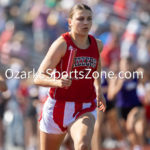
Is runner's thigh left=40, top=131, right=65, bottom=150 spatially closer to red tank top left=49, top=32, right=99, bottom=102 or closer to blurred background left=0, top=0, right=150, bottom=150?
red tank top left=49, top=32, right=99, bottom=102

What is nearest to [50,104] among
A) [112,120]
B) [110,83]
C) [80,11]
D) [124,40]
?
[80,11]

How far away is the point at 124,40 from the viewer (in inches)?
502

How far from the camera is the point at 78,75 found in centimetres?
Answer: 571

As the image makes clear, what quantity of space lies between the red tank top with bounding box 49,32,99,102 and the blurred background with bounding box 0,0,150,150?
3.95 m

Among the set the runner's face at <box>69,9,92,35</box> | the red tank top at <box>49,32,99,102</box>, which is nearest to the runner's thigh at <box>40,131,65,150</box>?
the red tank top at <box>49,32,99,102</box>

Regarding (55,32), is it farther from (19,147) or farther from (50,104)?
(50,104)

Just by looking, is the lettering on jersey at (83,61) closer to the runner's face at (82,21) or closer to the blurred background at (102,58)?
the runner's face at (82,21)

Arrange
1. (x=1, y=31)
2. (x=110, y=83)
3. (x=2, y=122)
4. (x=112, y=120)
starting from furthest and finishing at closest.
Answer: (x=1, y=31) < (x=2, y=122) < (x=112, y=120) < (x=110, y=83)

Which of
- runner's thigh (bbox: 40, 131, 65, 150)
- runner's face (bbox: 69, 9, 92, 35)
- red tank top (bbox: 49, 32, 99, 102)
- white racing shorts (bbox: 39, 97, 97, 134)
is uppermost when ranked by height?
runner's face (bbox: 69, 9, 92, 35)

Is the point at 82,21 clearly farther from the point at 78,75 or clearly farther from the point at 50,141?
the point at 50,141

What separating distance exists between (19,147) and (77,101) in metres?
6.30

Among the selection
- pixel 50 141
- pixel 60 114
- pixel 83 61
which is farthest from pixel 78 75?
pixel 50 141

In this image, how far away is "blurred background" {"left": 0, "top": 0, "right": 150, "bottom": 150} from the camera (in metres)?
10.1

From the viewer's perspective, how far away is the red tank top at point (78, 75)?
5703 millimetres
